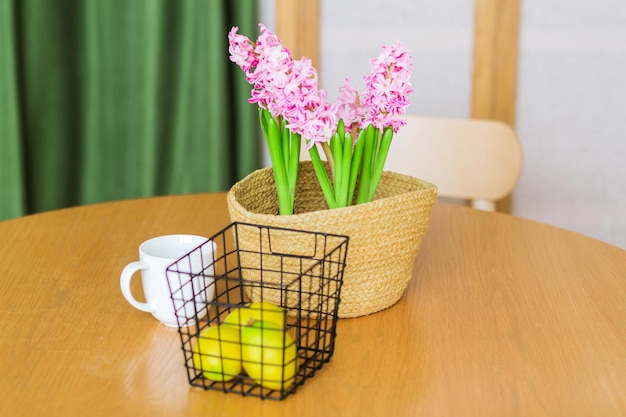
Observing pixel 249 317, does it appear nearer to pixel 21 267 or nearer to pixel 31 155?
pixel 21 267

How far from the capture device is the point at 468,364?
0.91 meters

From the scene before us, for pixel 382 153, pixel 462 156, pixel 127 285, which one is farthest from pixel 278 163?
pixel 462 156

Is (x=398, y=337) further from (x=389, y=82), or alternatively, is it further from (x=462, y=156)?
(x=462, y=156)

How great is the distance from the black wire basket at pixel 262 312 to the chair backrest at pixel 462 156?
2.46 feet

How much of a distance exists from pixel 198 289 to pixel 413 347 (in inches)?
10.6

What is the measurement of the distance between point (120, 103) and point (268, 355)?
1.85 m

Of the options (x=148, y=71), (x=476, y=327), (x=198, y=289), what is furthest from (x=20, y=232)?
(x=148, y=71)

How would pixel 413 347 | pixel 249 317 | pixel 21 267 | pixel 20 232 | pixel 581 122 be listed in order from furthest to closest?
pixel 581 122 → pixel 20 232 → pixel 21 267 → pixel 413 347 → pixel 249 317

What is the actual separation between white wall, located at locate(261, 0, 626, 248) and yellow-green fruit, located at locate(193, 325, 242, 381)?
1748 mm

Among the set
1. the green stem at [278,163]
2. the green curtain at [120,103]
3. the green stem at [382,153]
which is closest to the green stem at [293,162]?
the green stem at [278,163]

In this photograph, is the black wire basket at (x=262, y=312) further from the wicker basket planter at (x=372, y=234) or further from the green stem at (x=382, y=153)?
the green stem at (x=382, y=153)

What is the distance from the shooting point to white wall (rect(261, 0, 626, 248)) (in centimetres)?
236

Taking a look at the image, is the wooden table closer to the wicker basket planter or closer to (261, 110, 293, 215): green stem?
the wicker basket planter

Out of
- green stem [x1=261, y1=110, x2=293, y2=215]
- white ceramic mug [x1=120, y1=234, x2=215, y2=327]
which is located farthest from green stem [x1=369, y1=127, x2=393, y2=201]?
white ceramic mug [x1=120, y1=234, x2=215, y2=327]
